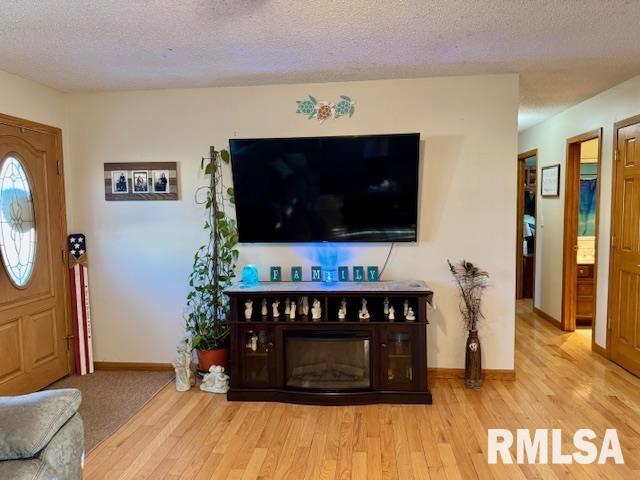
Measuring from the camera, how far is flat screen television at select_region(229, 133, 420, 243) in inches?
130

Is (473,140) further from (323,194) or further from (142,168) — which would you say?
(142,168)

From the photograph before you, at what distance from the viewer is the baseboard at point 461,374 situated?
354cm

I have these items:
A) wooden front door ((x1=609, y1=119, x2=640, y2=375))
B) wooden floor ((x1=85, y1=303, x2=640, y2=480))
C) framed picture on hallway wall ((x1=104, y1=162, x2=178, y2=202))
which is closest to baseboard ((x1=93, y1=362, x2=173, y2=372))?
wooden floor ((x1=85, y1=303, x2=640, y2=480))

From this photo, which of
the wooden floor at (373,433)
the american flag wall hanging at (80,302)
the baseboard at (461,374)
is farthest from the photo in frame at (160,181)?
the baseboard at (461,374)

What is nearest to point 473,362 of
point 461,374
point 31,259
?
point 461,374

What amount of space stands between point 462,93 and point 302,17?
5.32ft

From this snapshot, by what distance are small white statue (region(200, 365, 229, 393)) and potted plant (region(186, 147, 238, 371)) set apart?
0.43ft

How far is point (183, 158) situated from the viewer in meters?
3.69

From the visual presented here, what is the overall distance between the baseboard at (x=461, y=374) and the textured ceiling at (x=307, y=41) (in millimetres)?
2332

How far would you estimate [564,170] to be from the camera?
4797 millimetres

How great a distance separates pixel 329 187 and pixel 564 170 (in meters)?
2.97

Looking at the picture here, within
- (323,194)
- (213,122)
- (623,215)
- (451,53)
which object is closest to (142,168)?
(213,122)

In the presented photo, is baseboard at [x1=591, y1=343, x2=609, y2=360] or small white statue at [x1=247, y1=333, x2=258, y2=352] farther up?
small white statue at [x1=247, y1=333, x2=258, y2=352]

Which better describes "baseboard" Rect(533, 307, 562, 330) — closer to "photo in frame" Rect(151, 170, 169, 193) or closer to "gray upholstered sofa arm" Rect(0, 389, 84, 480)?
"photo in frame" Rect(151, 170, 169, 193)
